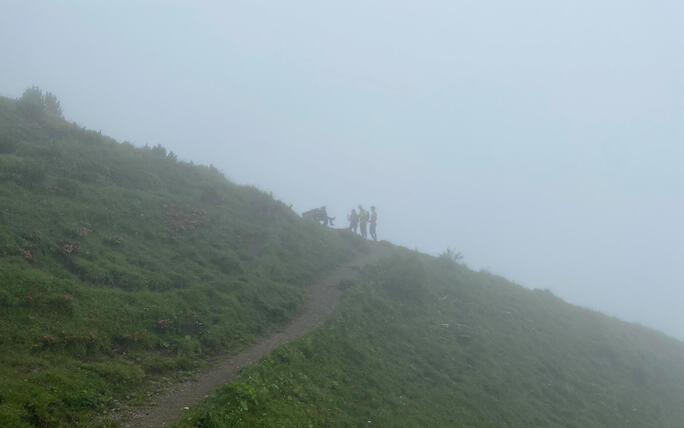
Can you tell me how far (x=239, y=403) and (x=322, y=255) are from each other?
17686 mm

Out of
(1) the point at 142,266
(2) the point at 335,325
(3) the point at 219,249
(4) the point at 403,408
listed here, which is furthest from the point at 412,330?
(1) the point at 142,266

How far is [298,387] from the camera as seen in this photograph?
13.6m

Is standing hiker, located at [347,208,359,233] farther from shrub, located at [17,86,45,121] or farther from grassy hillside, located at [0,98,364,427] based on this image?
shrub, located at [17,86,45,121]

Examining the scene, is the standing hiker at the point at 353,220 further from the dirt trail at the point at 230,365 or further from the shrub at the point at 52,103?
the shrub at the point at 52,103

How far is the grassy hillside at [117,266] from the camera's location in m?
10.9

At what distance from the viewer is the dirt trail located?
10.5 meters

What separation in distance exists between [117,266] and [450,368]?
1437 cm

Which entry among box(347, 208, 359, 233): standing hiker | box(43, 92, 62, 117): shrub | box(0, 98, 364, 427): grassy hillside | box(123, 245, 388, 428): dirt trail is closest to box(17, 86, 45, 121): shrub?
box(0, 98, 364, 427): grassy hillside

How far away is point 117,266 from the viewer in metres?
16.3

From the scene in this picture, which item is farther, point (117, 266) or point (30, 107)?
point (30, 107)

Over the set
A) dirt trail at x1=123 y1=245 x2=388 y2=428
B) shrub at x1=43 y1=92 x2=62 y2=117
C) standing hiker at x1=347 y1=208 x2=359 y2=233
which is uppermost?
shrub at x1=43 y1=92 x2=62 y2=117

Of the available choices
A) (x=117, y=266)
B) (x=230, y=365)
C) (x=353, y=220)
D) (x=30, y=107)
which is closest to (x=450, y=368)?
(x=230, y=365)

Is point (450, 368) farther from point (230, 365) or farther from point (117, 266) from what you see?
point (117, 266)

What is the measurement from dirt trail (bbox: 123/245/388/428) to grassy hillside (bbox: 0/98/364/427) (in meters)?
0.60
